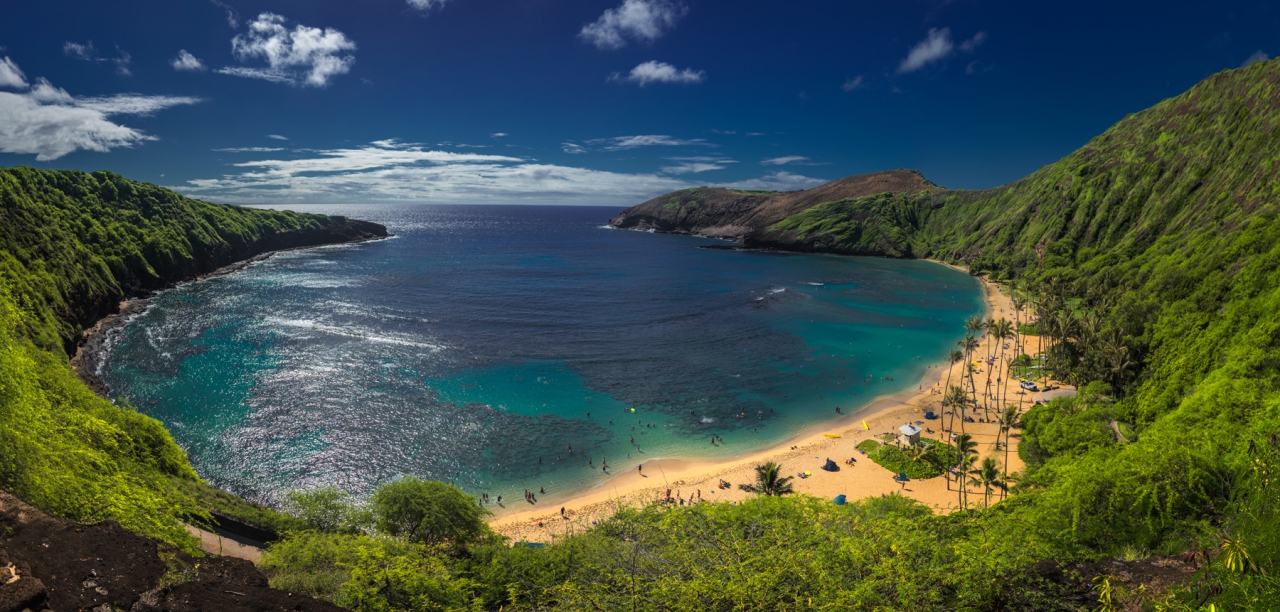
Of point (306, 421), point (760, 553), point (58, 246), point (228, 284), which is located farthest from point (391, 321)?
point (760, 553)

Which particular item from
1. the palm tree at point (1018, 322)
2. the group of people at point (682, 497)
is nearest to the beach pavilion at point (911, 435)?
the group of people at point (682, 497)

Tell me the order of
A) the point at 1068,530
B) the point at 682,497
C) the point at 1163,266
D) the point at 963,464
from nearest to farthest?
the point at 1068,530
the point at 963,464
the point at 682,497
the point at 1163,266

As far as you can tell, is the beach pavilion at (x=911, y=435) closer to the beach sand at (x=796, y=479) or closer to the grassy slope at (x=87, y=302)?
the beach sand at (x=796, y=479)

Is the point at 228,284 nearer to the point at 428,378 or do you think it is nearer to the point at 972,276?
the point at 428,378

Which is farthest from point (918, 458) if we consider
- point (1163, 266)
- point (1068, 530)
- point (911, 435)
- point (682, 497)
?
point (1163, 266)

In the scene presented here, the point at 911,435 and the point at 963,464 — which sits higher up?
the point at 963,464

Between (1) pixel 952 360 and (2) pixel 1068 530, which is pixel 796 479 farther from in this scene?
(1) pixel 952 360
